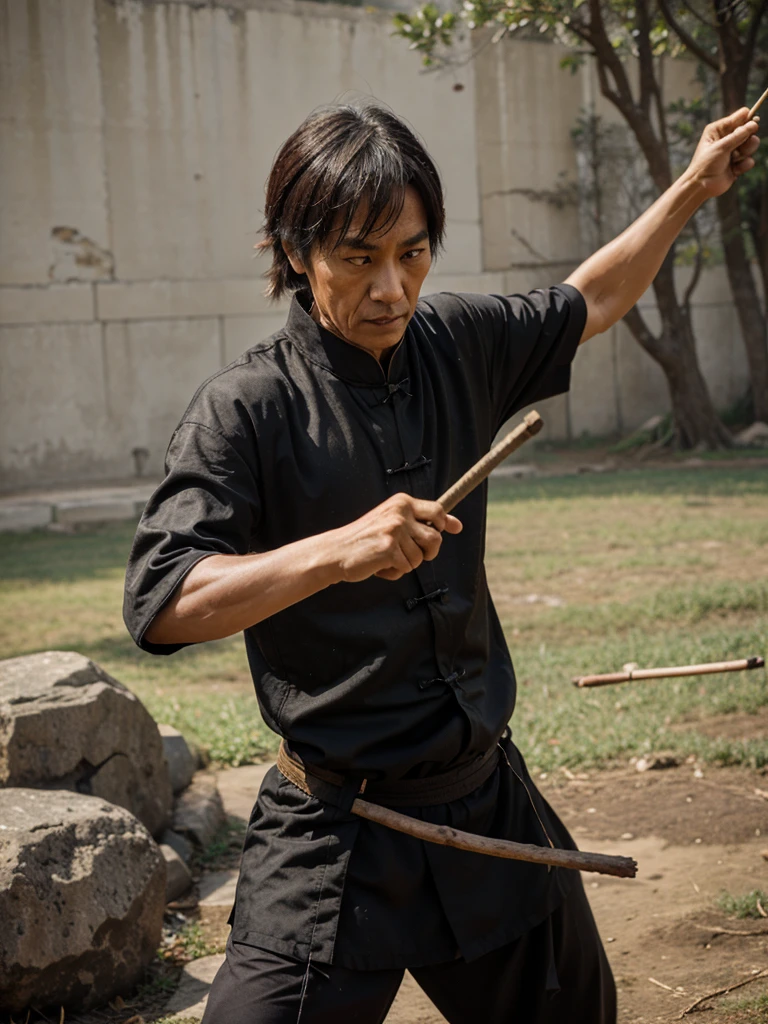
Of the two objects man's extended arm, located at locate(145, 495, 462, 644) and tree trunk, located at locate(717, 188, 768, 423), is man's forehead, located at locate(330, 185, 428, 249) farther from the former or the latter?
tree trunk, located at locate(717, 188, 768, 423)

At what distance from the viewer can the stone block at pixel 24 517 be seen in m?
12.7

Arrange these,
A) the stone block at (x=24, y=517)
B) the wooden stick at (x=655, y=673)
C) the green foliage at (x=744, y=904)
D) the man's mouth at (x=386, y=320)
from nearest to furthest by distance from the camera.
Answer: the man's mouth at (x=386, y=320), the wooden stick at (x=655, y=673), the green foliage at (x=744, y=904), the stone block at (x=24, y=517)

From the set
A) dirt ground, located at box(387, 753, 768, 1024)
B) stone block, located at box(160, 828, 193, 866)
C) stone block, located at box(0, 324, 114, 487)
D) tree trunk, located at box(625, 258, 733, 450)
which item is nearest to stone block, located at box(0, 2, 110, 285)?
stone block, located at box(0, 324, 114, 487)

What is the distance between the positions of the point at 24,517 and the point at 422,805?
11168 millimetres

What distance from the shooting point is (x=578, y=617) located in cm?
764

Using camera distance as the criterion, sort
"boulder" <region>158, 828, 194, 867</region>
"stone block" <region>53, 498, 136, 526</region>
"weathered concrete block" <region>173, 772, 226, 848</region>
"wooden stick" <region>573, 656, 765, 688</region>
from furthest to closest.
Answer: "stone block" <region>53, 498, 136, 526</region>, "weathered concrete block" <region>173, 772, 226, 848</region>, "boulder" <region>158, 828, 194, 867</region>, "wooden stick" <region>573, 656, 765, 688</region>

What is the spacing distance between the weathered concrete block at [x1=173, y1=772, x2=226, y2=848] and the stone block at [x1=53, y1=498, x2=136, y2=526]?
327 inches

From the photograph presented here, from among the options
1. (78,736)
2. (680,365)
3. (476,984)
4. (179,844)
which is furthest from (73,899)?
(680,365)

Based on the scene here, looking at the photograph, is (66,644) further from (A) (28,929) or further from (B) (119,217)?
(B) (119,217)

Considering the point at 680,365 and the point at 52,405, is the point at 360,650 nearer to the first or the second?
the point at 52,405

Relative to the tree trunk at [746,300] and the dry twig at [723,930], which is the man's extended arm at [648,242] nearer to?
the dry twig at [723,930]

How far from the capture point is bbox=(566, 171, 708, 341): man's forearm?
9.22ft

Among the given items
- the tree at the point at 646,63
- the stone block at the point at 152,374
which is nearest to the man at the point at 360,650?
the tree at the point at 646,63

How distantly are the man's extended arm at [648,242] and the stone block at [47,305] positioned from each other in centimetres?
1246
